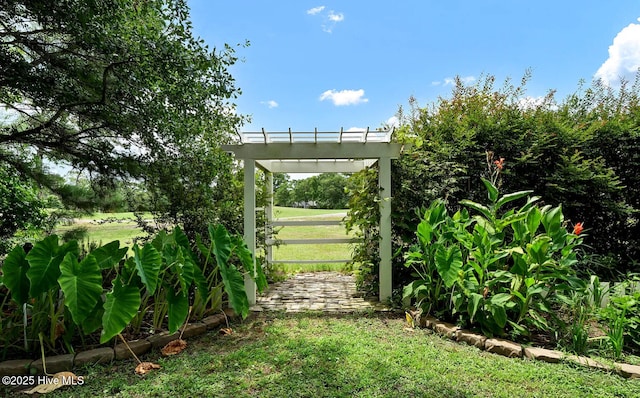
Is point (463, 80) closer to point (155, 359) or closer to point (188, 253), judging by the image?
point (188, 253)

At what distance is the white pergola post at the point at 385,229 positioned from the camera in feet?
12.8

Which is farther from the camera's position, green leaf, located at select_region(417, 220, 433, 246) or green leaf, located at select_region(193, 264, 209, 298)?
green leaf, located at select_region(417, 220, 433, 246)

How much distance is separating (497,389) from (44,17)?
4554 millimetres

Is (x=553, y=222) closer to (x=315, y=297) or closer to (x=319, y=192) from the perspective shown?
(x=315, y=297)

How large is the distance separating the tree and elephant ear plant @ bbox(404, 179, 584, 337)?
2.63 metres

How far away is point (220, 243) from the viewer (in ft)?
10.2

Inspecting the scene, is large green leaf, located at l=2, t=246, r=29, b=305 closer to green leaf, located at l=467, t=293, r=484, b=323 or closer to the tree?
the tree

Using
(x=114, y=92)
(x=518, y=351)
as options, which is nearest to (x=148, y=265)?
(x=114, y=92)

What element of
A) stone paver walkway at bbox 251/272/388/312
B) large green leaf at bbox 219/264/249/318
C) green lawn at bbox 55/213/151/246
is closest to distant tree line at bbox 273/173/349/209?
stone paver walkway at bbox 251/272/388/312

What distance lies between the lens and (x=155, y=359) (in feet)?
8.30

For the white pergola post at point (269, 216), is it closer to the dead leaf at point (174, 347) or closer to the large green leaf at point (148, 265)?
the dead leaf at point (174, 347)

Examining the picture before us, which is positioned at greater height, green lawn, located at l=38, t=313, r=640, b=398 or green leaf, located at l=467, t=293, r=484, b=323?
green leaf, located at l=467, t=293, r=484, b=323

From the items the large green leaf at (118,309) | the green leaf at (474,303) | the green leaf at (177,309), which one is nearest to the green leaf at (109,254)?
the large green leaf at (118,309)

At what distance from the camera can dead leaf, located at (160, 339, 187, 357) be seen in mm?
2621
